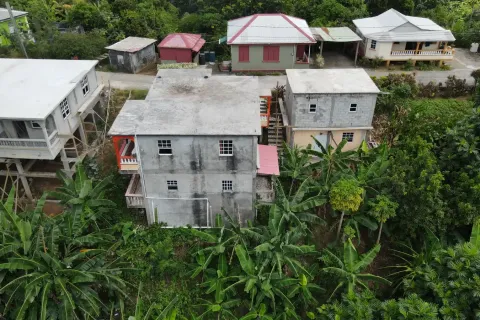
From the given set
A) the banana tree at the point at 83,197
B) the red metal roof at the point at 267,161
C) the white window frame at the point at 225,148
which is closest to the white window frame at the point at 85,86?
the banana tree at the point at 83,197

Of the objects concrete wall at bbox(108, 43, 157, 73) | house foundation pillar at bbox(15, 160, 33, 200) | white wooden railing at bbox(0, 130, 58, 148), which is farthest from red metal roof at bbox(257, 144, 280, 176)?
concrete wall at bbox(108, 43, 157, 73)

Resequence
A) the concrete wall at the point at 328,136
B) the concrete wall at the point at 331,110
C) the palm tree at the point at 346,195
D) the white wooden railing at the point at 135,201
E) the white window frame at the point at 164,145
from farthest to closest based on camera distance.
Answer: the concrete wall at the point at 328,136 < the concrete wall at the point at 331,110 < the white wooden railing at the point at 135,201 < the white window frame at the point at 164,145 < the palm tree at the point at 346,195

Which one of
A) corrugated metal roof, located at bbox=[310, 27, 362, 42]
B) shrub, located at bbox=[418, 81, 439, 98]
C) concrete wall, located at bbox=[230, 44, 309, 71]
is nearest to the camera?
shrub, located at bbox=[418, 81, 439, 98]

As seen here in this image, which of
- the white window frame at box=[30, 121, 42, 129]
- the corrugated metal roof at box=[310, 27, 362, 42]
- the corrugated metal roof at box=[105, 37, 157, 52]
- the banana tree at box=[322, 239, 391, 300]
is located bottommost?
the banana tree at box=[322, 239, 391, 300]

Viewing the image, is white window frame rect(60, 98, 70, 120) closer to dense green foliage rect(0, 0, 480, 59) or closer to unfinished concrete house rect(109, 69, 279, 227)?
unfinished concrete house rect(109, 69, 279, 227)

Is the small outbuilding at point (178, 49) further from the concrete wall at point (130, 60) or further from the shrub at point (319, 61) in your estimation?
the shrub at point (319, 61)

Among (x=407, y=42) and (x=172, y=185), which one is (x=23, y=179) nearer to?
(x=172, y=185)

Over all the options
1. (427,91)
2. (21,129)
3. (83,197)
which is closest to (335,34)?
(427,91)

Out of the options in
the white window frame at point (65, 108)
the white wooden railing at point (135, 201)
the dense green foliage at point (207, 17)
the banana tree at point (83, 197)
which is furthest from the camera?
the dense green foliage at point (207, 17)
